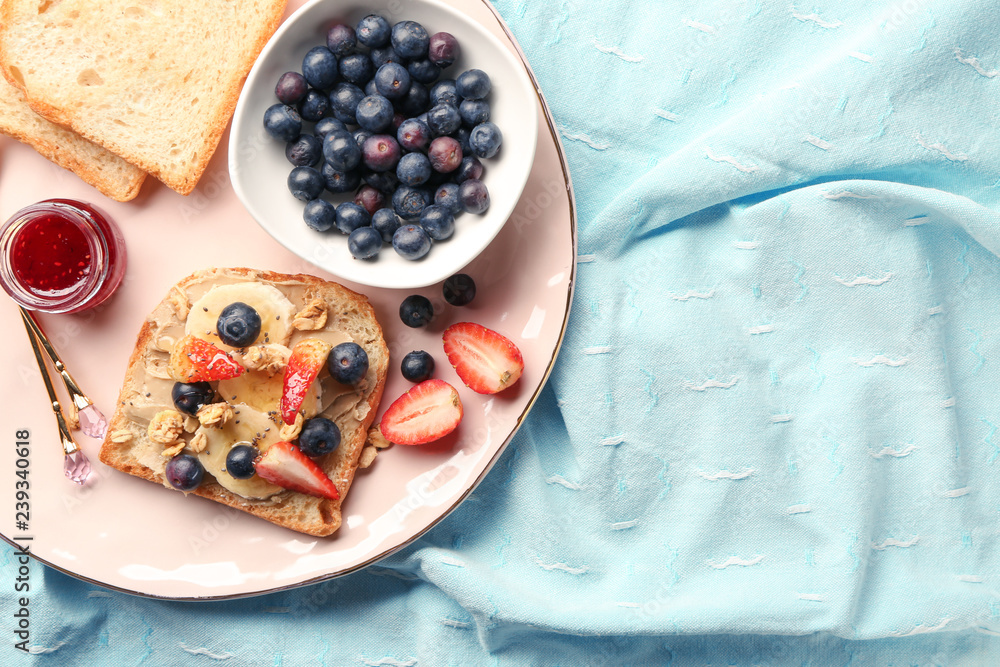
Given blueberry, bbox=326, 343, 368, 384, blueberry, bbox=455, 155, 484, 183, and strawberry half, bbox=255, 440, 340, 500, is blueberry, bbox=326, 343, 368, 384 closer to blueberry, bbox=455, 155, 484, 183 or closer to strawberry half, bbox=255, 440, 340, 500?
strawberry half, bbox=255, 440, 340, 500

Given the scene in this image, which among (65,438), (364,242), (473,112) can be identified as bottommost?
(65,438)

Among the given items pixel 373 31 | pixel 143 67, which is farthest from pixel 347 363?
pixel 143 67

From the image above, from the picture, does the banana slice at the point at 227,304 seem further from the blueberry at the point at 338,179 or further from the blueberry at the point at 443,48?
the blueberry at the point at 443,48

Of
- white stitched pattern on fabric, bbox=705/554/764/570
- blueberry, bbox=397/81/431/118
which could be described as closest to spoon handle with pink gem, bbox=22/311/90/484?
blueberry, bbox=397/81/431/118

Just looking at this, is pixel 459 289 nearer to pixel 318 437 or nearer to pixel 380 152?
pixel 380 152

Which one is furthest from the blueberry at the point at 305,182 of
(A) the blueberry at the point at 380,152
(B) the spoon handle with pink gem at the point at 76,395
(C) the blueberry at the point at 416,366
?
(B) the spoon handle with pink gem at the point at 76,395

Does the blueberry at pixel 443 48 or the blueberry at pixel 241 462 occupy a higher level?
the blueberry at pixel 443 48

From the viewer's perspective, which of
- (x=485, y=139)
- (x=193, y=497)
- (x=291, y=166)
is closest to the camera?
(x=485, y=139)
